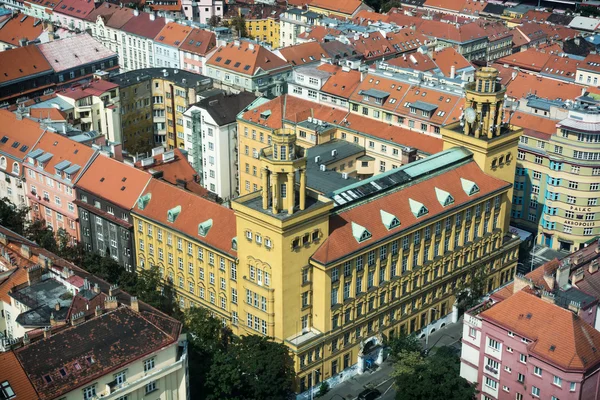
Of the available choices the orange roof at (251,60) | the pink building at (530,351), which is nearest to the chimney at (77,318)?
the pink building at (530,351)

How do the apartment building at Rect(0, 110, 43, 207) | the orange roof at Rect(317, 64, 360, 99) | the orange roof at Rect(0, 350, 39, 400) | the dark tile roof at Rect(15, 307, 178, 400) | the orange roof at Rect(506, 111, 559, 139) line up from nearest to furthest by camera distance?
1. the orange roof at Rect(0, 350, 39, 400)
2. the dark tile roof at Rect(15, 307, 178, 400)
3. the apartment building at Rect(0, 110, 43, 207)
4. the orange roof at Rect(506, 111, 559, 139)
5. the orange roof at Rect(317, 64, 360, 99)

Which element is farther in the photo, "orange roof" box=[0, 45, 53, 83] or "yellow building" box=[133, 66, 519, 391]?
"orange roof" box=[0, 45, 53, 83]

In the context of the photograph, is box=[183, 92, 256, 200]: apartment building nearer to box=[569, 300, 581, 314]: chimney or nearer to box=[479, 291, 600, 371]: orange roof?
box=[479, 291, 600, 371]: orange roof

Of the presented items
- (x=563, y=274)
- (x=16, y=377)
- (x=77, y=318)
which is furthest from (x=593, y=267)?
(x=16, y=377)

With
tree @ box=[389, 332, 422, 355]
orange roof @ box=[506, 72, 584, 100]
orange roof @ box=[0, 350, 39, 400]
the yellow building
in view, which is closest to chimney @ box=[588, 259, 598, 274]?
the yellow building

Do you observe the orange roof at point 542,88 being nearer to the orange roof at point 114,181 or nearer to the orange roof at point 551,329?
the orange roof at point 551,329

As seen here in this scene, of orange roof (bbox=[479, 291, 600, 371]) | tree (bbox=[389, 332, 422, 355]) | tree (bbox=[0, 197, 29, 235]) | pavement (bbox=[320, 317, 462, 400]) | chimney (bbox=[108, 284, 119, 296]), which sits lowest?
pavement (bbox=[320, 317, 462, 400])

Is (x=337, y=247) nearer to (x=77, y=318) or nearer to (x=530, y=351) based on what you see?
(x=530, y=351)
